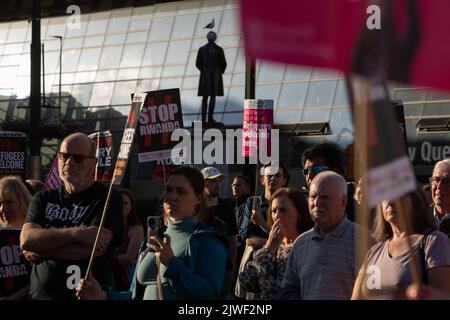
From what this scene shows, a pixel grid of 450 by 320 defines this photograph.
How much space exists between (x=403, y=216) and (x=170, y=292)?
2346mm

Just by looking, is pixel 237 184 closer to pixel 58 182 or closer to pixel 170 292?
pixel 58 182

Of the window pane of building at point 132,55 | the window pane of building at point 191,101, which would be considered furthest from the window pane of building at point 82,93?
the window pane of building at point 191,101

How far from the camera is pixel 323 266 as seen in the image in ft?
16.3

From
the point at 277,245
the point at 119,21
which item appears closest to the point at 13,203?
the point at 277,245

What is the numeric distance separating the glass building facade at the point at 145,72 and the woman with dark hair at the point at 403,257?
2309 cm

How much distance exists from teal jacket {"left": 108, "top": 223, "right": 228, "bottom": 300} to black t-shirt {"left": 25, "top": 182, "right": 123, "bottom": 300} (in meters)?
0.58

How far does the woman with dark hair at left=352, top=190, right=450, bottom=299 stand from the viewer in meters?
4.50

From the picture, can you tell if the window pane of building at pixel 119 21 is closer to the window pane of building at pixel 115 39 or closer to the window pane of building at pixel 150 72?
the window pane of building at pixel 115 39

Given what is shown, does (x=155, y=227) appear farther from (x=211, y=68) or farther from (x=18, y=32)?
(x=18, y=32)

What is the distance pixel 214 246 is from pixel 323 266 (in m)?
0.48

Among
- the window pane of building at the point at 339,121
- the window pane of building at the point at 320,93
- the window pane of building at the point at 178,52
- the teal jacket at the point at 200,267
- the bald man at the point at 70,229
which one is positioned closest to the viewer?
the teal jacket at the point at 200,267

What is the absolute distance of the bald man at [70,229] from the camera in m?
5.38
